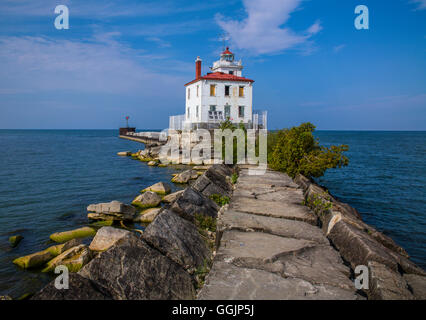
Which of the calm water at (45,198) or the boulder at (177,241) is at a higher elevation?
the boulder at (177,241)

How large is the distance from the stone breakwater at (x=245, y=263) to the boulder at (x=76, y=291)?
1 cm

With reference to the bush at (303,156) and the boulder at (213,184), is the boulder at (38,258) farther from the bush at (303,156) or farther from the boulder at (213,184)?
the bush at (303,156)

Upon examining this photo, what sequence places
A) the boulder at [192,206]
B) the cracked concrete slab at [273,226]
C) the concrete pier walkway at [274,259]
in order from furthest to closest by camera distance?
the boulder at [192,206]
the cracked concrete slab at [273,226]
the concrete pier walkway at [274,259]

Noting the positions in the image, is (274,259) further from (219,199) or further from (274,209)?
(219,199)

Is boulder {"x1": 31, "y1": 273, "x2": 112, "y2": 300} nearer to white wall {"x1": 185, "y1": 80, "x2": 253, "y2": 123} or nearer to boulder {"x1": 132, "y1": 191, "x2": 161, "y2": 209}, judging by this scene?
boulder {"x1": 132, "y1": 191, "x2": 161, "y2": 209}

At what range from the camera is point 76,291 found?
136 inches

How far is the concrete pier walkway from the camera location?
3.45 meters

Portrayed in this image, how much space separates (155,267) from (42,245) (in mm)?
6556

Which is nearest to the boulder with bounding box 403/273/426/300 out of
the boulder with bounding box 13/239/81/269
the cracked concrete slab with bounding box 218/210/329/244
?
the cracked concrete slab with bounding box 218/210/329/244

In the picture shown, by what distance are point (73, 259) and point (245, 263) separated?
16.9 feet

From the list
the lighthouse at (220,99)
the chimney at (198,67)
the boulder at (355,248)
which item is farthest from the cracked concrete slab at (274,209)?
the chimney at (198,67)

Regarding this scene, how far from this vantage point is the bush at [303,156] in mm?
12453
